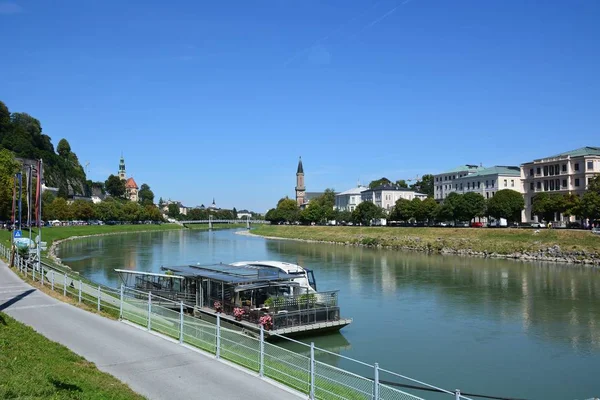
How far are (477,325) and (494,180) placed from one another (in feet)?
318

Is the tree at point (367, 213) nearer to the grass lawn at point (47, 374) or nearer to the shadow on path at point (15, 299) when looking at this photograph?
the shadow on path at point (15, 299)

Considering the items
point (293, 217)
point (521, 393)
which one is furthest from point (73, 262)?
point (293, 217)

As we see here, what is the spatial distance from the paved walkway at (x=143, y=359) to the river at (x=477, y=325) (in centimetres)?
873

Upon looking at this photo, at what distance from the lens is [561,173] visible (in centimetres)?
9662

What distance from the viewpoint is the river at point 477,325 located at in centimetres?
1975

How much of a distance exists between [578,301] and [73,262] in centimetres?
4922

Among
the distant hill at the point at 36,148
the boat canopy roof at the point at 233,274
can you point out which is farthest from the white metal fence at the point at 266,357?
the distant hill at the point at 36,148

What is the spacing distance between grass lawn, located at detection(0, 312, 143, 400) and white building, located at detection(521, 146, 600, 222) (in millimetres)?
93548

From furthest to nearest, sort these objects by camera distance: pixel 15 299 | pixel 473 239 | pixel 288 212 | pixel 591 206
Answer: pixel 288 212
pixel 473 239
pixel 591 206
pixel 15 299

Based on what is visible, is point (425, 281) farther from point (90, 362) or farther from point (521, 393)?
point (90, 362)

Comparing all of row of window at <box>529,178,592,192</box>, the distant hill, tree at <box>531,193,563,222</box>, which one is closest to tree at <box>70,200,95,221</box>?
the distant hill

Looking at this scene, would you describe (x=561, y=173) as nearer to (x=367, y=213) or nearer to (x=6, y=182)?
(x=367, y=213)

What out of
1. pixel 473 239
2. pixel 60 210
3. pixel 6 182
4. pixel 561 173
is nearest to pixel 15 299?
pixel 6 182

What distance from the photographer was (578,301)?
116 ft
